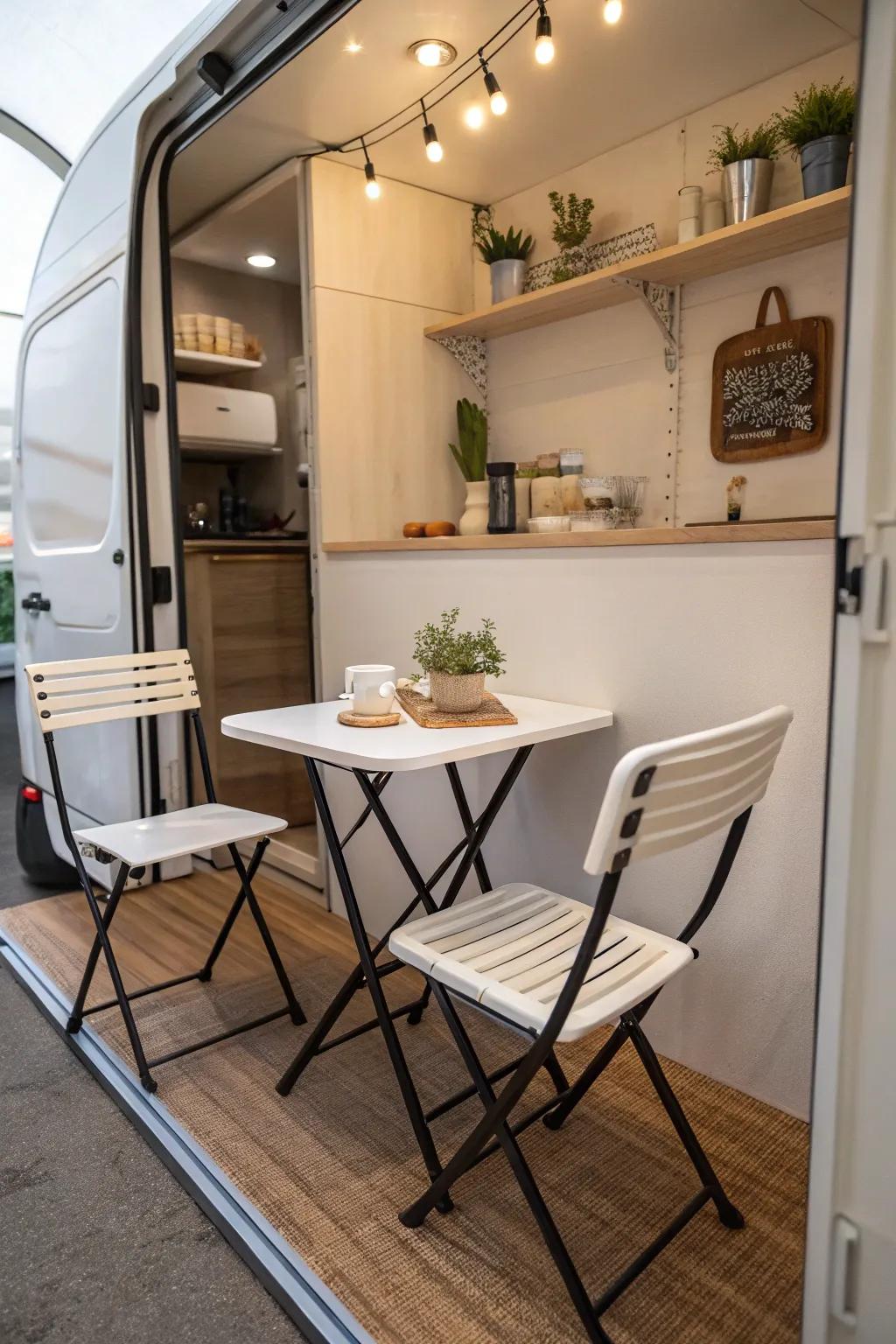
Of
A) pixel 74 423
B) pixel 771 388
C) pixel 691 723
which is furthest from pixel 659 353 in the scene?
pixel 74 423

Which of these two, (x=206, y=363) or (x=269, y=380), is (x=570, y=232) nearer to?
(x=206, y=363)

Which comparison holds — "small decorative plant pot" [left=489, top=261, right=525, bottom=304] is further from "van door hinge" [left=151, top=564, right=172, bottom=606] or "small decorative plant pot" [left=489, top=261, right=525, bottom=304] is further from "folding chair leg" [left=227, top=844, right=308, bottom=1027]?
"folding chair leg" [left=227, top=844, right=308, bottom=1027]

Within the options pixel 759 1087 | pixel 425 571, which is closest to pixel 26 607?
pixel 425 571

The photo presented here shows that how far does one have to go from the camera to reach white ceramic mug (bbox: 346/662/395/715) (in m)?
1.88

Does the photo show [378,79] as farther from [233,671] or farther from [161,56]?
[233,671]

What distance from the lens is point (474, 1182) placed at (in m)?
1.65

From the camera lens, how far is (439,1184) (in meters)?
1.46

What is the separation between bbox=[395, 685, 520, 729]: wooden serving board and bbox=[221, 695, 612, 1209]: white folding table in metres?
0.02

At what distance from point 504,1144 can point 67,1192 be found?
2.89 ft

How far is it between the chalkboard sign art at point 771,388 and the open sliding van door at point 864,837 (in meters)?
1.47

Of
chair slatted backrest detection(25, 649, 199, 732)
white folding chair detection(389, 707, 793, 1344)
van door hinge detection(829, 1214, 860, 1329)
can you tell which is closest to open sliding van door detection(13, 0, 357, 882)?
chair slatted backrest detection(25, 649, 199, 732)

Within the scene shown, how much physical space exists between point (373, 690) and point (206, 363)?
230 cm

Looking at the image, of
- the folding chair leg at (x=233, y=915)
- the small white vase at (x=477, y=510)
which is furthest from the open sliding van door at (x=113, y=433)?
the small white vase at (x=477, y=510)

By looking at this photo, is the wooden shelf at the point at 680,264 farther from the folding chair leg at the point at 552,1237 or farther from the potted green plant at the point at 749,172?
the folding chair leg at the point at 552,1237
